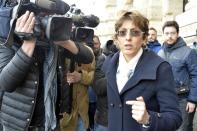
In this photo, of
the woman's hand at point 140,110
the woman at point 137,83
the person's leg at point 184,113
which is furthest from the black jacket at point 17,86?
the person's leg at point 184,113

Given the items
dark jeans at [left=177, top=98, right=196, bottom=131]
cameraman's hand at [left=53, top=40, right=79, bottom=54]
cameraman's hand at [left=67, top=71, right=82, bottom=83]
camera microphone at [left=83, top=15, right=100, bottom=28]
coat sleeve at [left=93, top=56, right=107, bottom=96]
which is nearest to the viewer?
cameraman's hand at [left=53, top=40, right=79, bottom=54]

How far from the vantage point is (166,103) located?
2998mm

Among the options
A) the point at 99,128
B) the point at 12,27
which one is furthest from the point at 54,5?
the point at 99,128

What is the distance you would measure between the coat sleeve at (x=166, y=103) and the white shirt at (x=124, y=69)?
0.63 feet

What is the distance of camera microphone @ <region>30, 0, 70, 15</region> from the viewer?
3.17 m

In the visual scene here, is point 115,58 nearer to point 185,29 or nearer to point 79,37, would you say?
point 79,37

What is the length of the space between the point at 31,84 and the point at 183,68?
3.17m

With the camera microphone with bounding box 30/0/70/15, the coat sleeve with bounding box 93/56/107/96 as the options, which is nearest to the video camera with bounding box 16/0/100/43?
the camera microphone with bounding box 30/0/70/15

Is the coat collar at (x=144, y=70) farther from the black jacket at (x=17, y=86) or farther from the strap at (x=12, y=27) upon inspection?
the strap at (x=12, y=27)

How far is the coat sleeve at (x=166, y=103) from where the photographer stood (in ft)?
9.60

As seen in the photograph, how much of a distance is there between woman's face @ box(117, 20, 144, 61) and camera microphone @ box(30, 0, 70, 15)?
463mm

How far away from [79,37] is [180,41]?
2695mm

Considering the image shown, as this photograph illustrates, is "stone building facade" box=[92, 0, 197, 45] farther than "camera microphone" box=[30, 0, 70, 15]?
Yes

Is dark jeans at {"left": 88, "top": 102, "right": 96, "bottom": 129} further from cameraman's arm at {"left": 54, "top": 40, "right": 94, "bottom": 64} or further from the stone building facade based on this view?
cameraman's arm at {"left": 54, "top": 40, "right": 94, "bottom": 64}
